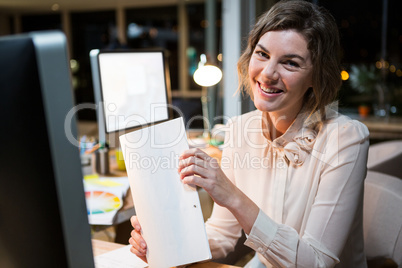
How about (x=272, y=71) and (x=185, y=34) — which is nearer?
(x=272, y=71)

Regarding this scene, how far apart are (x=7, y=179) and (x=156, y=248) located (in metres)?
0.44

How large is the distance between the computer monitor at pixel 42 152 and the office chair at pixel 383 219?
1139 millimetres

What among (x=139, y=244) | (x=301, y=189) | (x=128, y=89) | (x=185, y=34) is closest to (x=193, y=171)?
(x=139, y=244)

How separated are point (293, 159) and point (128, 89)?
1.02m

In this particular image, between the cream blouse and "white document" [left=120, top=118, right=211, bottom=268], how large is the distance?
17 cm

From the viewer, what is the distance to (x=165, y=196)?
31.5 inches

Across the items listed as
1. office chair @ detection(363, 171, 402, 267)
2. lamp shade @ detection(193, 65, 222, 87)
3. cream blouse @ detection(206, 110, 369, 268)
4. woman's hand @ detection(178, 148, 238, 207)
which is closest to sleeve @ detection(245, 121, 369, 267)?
cream blouse @ detection(206, 110, 369, 268)

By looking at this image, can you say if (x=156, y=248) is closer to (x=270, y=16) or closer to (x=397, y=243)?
(x=270, y=16)

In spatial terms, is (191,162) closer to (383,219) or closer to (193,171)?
(193,171)

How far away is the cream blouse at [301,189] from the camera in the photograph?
3.06ft

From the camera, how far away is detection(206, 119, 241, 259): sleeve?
1.19 metres

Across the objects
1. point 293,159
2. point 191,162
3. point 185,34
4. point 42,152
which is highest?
point 185,34

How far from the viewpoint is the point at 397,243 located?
1263 millimetres

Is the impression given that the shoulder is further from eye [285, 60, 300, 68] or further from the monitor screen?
the monitor screen
